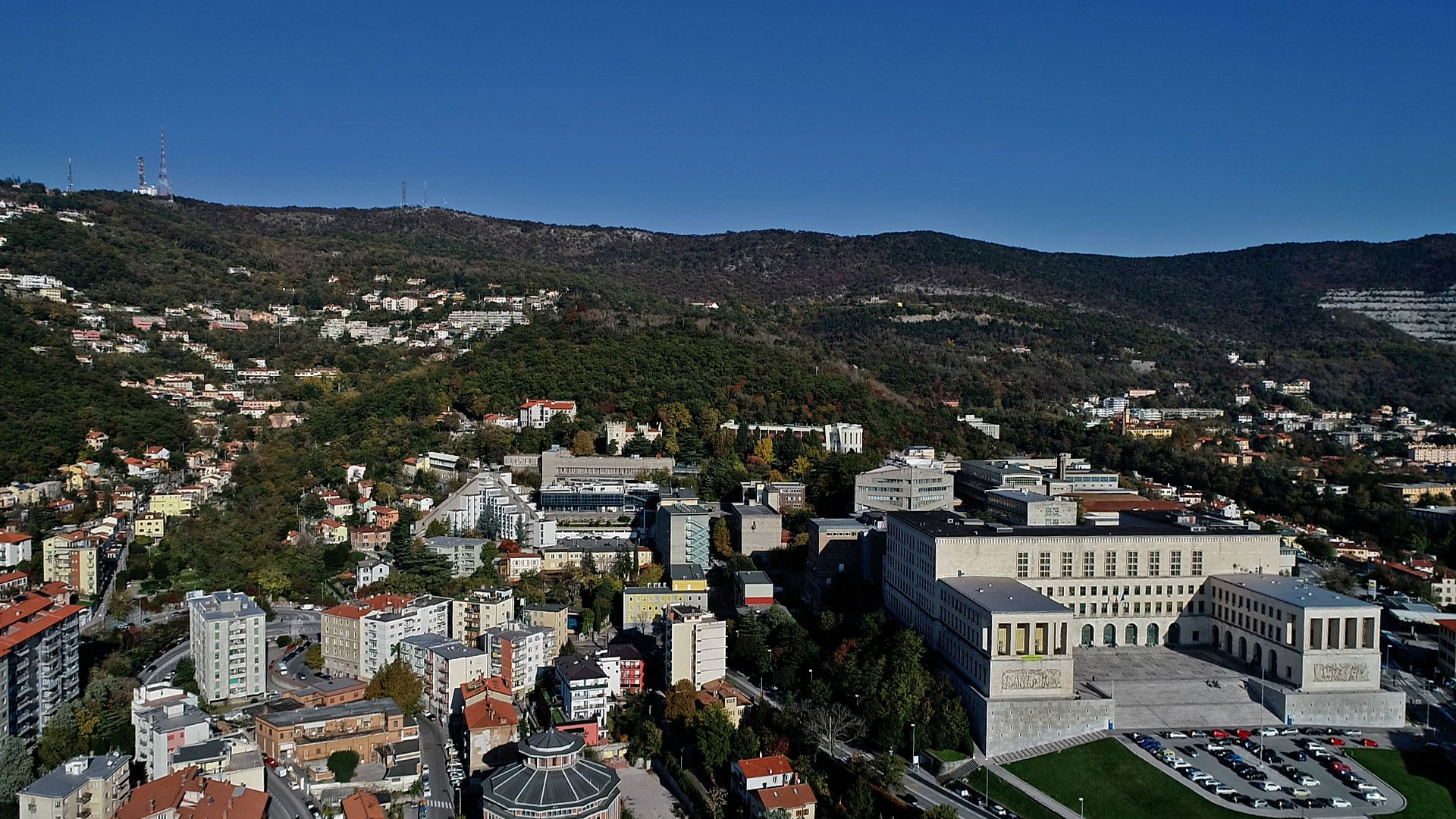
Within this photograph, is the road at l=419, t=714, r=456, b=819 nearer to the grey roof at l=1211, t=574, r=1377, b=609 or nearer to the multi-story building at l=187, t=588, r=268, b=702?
the multi-story building at l=187, t=588, r=268, b=702

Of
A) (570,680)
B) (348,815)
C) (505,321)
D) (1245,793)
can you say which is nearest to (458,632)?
(570,680)

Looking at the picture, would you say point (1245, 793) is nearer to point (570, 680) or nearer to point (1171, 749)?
point (1171, 749)

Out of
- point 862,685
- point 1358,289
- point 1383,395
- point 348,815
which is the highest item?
point 1358,289

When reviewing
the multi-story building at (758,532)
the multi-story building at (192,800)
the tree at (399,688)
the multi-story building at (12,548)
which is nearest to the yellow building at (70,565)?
the multi-story building at (12,548)

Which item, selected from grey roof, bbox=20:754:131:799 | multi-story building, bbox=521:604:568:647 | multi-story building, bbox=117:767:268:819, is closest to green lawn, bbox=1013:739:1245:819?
multi-story building, bbox=521:604:568:647

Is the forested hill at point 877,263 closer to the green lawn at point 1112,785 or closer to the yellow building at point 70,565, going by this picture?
the yellow building at point 70,565

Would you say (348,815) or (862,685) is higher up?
(862,685)

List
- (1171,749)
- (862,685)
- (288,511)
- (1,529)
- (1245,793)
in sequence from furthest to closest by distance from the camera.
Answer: (288,511), (1,529), (862,685), (1171,749), (1245,793)
